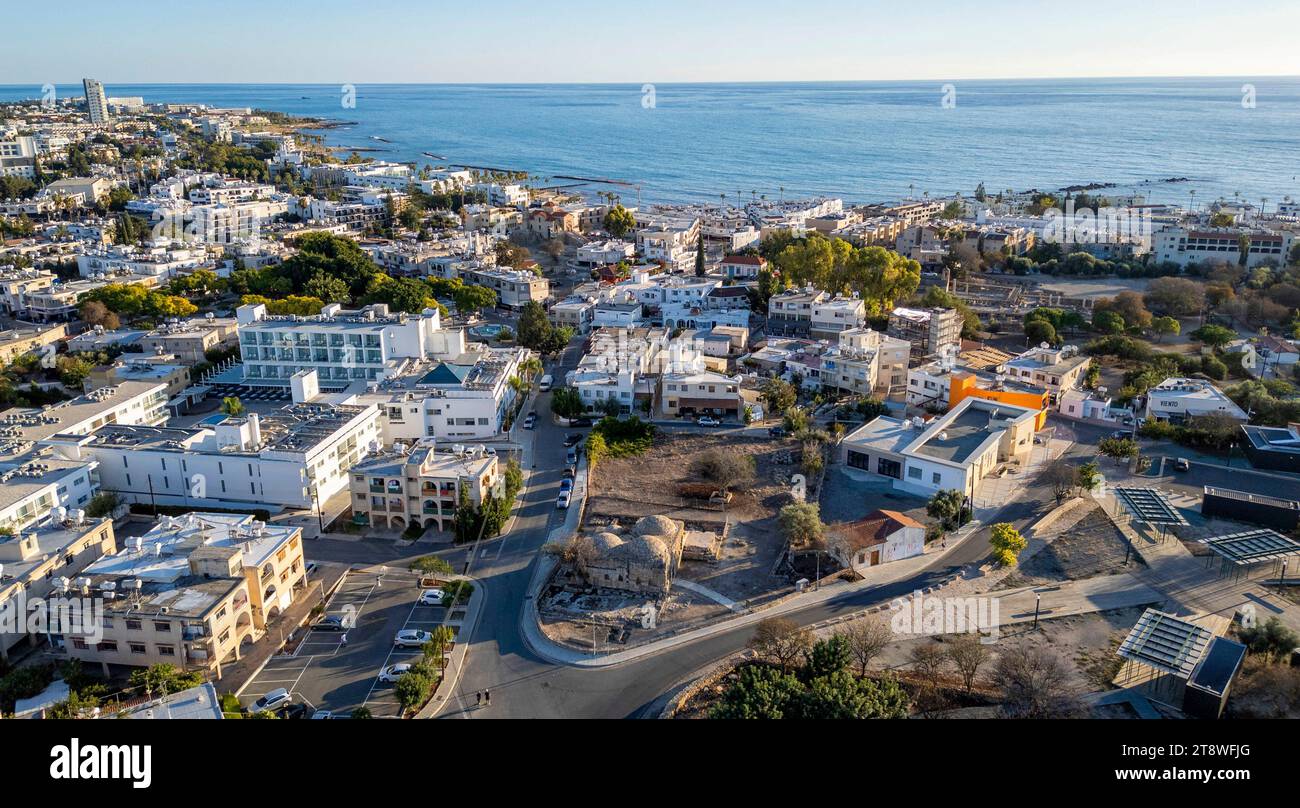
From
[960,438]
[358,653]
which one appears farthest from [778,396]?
[358,653]

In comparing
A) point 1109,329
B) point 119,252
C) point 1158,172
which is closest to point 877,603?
point 1109,329

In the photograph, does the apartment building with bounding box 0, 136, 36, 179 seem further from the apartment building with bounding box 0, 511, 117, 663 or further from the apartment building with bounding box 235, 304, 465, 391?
the apartment building with bounding box 0, 511, 117, 663

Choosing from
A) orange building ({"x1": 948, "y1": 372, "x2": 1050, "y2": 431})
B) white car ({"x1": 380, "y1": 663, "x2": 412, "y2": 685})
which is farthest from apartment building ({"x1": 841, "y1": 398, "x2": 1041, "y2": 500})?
white car ({"x1": 380, "y1": 663, "x2": 412, "y2": 685})

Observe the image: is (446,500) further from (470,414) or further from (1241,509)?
(1241,509)

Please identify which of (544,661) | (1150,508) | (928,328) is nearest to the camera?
(544,661)

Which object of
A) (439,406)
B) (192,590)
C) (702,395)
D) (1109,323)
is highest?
(1109,323)

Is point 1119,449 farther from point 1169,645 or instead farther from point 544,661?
point 544,661
